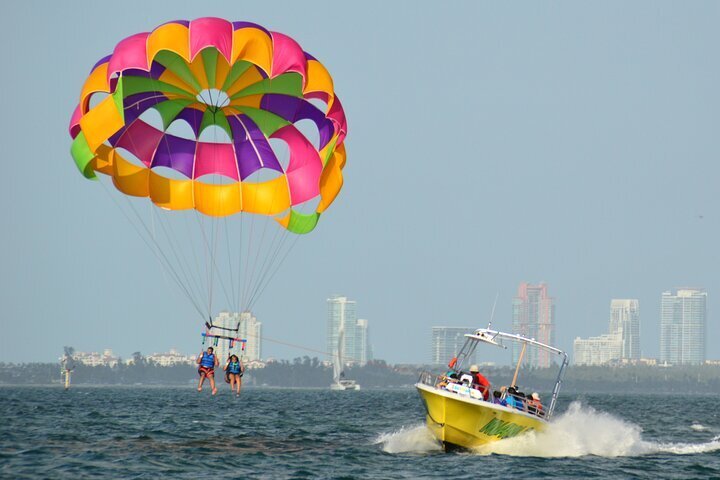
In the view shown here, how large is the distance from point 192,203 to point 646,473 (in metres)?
14.9

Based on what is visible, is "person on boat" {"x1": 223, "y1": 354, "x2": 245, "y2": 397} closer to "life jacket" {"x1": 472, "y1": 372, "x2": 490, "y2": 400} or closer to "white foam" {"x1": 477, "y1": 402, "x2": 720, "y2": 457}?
"life jacket" {"x1": 472, "y1": 372, "x2": 490, "y2": 400}

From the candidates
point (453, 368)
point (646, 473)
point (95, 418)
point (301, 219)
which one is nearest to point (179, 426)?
point (95, 418)

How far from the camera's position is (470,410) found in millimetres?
30016

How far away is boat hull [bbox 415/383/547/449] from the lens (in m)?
30.0

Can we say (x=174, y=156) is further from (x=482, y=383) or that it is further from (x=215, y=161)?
(x=482, y=383)

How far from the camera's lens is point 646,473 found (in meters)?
29.6

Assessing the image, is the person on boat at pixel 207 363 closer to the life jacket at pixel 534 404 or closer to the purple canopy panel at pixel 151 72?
the purple canopy panel at pixel 151 72

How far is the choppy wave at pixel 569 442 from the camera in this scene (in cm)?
3169

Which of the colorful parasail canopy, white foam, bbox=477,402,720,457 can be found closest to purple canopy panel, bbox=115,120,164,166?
the colorful parasail canopy

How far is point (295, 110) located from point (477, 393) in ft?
32.9

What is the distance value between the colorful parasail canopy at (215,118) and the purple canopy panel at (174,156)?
3 centimetres

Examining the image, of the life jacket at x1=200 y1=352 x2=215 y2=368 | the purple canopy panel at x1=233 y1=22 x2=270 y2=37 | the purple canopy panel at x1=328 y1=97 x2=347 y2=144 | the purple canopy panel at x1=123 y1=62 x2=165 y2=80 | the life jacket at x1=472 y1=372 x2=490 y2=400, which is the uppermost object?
the purple canopy panel at x1=233 y1=22 x2=270 y2=37

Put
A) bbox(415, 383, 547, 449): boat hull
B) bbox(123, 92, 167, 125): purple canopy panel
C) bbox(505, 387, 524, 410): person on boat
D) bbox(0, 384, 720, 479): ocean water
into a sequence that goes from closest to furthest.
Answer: bbox(0, 384, 720, 479): ocean water → bbox(415, 383, 547, 449): boat hull → bbox(505, 387, 524, 410): person on boat → bbox(123, 92, 167, 125): purple canopy panel

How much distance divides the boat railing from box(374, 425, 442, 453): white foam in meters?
1.67
